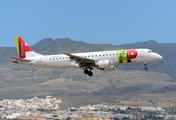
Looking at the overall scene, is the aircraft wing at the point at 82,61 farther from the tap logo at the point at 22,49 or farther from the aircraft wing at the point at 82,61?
the tap logo at the point at 22,49

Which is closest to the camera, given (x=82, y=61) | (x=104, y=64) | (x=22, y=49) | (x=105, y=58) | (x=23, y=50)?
(x=104, y=64)

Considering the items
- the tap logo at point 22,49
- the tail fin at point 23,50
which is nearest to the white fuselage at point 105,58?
the tail fin at point 23,50

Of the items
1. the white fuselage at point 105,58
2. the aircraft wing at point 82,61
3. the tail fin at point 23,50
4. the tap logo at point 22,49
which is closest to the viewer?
the aircraft wing at point 82,61

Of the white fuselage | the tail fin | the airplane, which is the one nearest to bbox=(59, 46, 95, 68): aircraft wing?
the airplane

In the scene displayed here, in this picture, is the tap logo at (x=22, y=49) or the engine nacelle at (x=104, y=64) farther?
the tap logo at (x=22, y=49)

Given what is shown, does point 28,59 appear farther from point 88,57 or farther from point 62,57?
point 88,57

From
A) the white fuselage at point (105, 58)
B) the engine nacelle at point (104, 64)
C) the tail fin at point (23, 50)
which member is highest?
the tail fin at point (23, 50)

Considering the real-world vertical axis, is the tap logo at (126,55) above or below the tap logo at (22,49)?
below

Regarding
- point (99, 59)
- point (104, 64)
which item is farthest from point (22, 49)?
point (104, 64)

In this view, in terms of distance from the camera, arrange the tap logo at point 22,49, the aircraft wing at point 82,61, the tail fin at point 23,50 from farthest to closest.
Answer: the tap logo at point 22,49 < the tail fin at point 23,50 < the aircraft wing at point 82,61

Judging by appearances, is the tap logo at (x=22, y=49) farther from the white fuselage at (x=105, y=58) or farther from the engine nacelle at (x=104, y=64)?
the engine nacelle at (x=104, y=64)

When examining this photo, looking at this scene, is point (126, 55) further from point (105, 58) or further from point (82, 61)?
point (82, 61)

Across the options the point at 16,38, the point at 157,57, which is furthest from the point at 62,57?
the point at 157,57

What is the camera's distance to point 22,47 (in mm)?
77562
